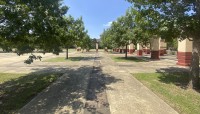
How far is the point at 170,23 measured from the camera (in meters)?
11.4

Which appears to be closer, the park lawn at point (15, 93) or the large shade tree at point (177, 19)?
the park lawn at point (15, 93)

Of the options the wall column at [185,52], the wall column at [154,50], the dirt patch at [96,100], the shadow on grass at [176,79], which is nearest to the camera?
the dirt patch at [96,100]

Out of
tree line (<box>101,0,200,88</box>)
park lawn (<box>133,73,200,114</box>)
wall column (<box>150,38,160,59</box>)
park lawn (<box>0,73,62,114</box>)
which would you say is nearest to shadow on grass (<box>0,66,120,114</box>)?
park lawn (<box>0,73,62,114</box>)

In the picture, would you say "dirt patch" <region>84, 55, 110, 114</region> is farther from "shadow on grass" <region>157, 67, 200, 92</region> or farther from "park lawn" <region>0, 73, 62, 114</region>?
"shadow on grass" <region>157, 67, 200, 92</region>

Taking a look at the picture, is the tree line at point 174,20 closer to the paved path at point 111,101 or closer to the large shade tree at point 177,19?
the large shade tree at point 177,19

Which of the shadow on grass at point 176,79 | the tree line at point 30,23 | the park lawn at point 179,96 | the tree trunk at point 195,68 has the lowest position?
the park lawn at point 179,96

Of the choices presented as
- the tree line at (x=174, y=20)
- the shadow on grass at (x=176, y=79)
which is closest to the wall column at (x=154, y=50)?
the shadow on grass at (x=176, y=79)

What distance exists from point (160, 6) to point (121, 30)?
18742mm

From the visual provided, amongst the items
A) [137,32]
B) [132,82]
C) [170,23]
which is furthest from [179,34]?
[137,32]

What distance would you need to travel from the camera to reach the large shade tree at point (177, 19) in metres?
11.2

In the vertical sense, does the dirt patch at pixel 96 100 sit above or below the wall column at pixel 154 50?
below

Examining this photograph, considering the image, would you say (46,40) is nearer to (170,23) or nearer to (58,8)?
(58,8)

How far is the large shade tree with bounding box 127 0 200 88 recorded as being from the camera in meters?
11.2

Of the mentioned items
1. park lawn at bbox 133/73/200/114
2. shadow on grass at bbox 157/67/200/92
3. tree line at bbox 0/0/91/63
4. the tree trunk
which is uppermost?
tree line at bbox 0/0/91/63
